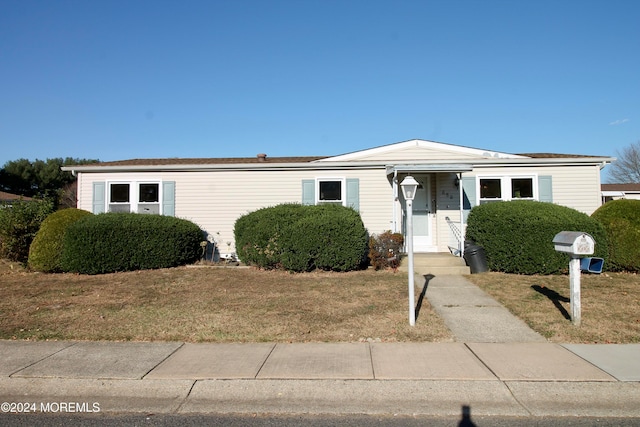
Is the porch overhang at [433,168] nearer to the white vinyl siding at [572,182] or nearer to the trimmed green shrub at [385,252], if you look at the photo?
the white vinyl siding at [572,182]

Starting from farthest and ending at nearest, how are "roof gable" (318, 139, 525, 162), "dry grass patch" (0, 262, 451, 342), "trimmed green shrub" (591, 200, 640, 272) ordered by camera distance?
1. "roof gable" (318, 139, 525, 162)
2. "trimmed green shrub" (591, 200, 640, 272)
3. "dry grass patch" (0, 262, 451, 342)

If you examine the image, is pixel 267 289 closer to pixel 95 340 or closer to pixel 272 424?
pixel 95 340

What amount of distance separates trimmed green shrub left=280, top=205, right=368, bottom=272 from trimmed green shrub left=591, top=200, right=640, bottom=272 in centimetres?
620

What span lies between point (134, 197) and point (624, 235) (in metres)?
13.9

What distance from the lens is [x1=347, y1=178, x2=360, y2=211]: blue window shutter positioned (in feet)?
42.0

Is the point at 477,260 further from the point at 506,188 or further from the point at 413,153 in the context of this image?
the point at 413,153

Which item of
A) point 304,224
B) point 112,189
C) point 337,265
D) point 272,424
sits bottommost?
point 272,424

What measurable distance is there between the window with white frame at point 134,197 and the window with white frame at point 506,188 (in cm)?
1027

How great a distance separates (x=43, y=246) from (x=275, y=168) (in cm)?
664

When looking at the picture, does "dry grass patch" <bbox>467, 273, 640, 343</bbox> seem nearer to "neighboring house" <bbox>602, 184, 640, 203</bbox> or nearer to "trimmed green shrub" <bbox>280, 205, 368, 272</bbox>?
"trimmed green shrub" <bbox>280, 205, 368, 272</bbox>

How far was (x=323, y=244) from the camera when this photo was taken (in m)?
10.3

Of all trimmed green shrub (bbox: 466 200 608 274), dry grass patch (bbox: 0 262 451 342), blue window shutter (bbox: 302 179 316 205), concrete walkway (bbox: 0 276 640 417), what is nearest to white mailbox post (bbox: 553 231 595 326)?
concrete walkway (bbox: 0 276 640 417)

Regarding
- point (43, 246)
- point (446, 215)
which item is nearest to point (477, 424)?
point (446, 215)

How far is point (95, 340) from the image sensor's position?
597cm
